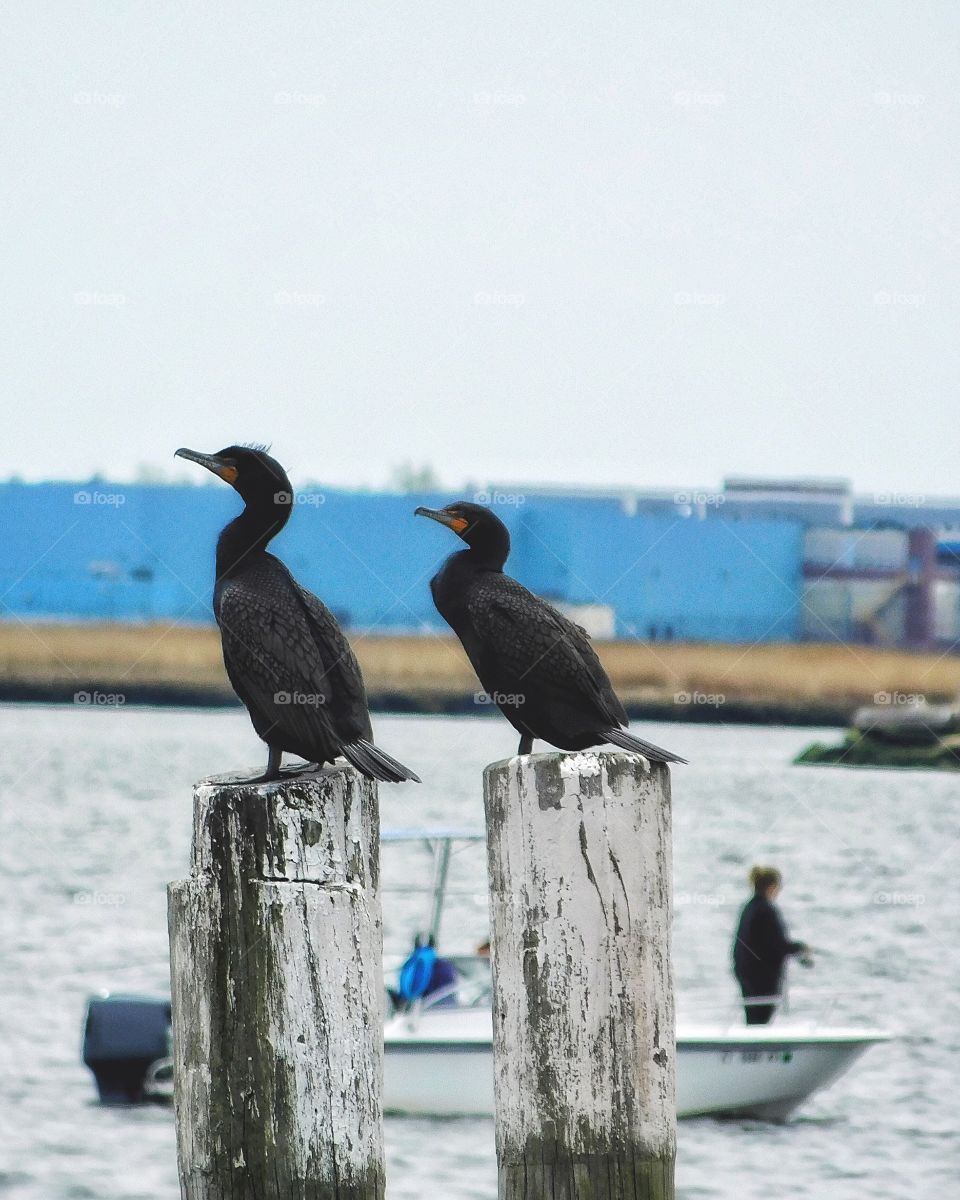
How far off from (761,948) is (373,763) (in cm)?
873

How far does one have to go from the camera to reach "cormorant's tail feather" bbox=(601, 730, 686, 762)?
4.79 meters

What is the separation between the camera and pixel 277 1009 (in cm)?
437

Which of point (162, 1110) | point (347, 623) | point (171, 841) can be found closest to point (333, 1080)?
point (162, 1110)

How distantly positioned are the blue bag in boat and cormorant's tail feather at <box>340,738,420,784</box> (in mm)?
7661

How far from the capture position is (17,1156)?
12.3 metres

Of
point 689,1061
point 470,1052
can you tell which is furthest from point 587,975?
point 689,1061

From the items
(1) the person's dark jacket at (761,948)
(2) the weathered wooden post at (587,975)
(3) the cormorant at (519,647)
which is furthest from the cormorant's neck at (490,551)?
(1) the person's dark jacket at (761,948)

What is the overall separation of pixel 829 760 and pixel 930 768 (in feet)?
7.87

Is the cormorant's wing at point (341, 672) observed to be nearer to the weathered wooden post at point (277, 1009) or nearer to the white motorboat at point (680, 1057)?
the weathered wooden post at point (277, 1009)

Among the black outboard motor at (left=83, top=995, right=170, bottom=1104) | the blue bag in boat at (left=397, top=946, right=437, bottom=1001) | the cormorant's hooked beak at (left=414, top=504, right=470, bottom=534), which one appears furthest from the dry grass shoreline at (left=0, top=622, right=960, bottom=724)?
the cormorant's hooked beak at (left=414, top=504, right=470, bottom=534)

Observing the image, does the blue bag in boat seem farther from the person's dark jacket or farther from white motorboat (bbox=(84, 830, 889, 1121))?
the person's dark jacket

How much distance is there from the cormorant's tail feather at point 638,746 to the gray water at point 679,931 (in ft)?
20.1

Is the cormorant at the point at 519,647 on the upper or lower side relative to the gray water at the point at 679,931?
upper

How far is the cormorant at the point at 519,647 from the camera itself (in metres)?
5.44
